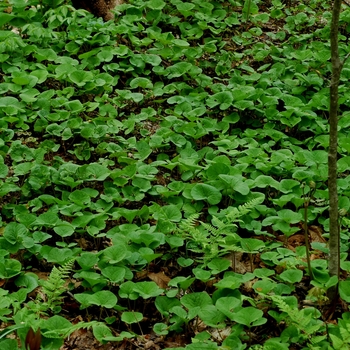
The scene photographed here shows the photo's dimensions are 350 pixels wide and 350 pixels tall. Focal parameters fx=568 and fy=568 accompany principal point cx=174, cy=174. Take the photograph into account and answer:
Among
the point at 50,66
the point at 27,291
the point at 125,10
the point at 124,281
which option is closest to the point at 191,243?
the point at 124,281

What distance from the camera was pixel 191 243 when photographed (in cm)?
363

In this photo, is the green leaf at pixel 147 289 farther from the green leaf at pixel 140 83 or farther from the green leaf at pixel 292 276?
the green leaf at pixel 140 83

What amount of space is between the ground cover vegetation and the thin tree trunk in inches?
4.0

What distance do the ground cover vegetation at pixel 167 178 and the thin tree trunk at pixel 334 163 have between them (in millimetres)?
102

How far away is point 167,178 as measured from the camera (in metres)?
4.41

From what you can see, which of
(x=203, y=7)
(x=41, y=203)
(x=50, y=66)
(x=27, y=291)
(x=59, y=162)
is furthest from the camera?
(x=203, y=7)

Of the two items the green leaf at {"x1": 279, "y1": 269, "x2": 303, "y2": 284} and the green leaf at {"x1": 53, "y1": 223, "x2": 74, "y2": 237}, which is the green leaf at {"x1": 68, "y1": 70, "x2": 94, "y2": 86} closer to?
the green leaf at {"x1": 53, "y1": 223, "x2": 74, "y2": 237}

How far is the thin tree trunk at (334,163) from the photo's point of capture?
299 centimetres

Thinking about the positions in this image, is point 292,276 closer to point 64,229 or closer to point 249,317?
point 249,317

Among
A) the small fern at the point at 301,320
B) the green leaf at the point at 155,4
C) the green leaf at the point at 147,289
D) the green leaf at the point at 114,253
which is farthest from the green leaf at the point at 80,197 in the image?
the green leaf at the point at 155,4

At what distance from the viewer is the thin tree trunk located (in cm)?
299

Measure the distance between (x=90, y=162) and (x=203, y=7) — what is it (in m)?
2.84

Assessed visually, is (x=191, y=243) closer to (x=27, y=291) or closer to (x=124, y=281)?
(x=124, y=281)

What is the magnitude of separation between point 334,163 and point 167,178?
1605mm
